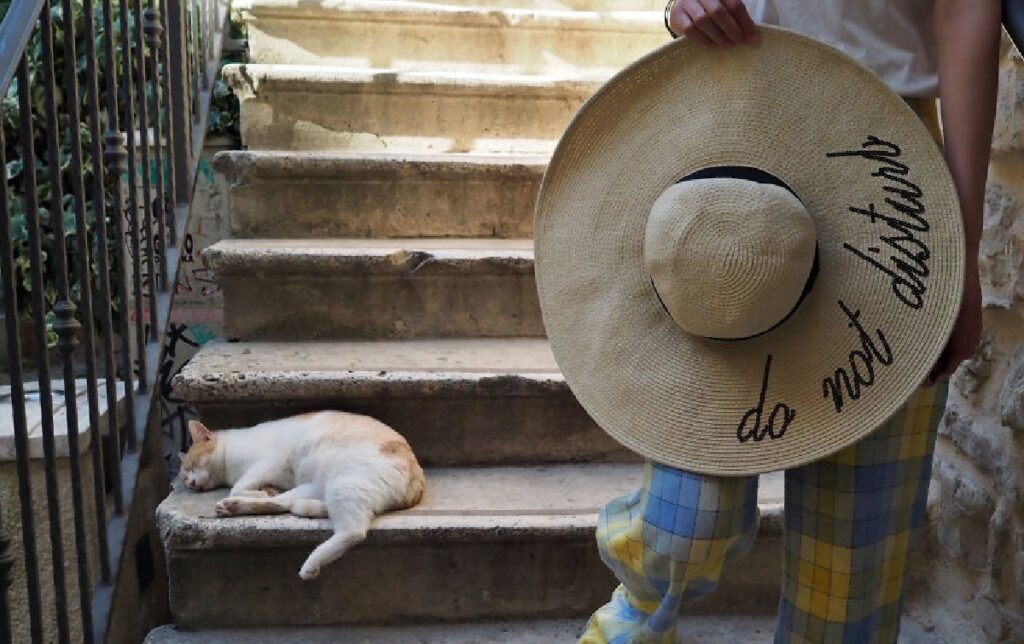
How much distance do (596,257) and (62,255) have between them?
94 cm

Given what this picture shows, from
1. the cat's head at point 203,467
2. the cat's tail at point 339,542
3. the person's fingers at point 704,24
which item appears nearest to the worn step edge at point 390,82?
the cat's head at point 203,467

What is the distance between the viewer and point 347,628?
62.3 inches

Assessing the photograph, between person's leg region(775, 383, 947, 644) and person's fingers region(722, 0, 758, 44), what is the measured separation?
463 mm

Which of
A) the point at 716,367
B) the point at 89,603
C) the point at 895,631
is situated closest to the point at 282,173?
the point at 89,603

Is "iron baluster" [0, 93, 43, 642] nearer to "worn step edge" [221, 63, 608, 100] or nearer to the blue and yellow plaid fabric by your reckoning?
the blue and yellow plaid fabric

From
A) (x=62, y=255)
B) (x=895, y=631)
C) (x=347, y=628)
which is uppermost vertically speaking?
(x=62, y=255)

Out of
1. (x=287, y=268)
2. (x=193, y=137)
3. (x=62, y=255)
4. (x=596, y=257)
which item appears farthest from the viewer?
(x=193, y=137)

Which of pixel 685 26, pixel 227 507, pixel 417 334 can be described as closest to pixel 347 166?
pixel 417 334

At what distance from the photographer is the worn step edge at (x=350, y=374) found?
174 centimetres

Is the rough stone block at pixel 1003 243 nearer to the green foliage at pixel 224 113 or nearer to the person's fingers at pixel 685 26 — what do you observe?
the person's fingers at pixel 685 26

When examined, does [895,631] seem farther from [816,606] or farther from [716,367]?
[716,367]

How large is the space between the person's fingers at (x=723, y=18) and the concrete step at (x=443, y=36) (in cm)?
194

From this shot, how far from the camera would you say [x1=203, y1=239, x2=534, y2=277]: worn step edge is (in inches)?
76.9

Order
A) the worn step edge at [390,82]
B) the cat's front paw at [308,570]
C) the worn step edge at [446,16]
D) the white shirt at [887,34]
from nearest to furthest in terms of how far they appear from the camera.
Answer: the white shirt at [887,34], the cat's front paw at [308,570], the worn step edge at [390,82], the worn step edge at [446,16]
